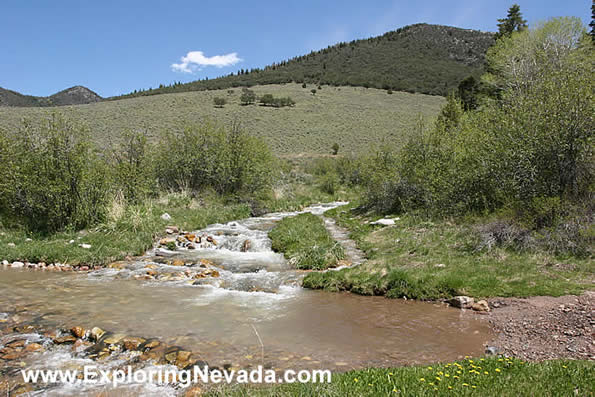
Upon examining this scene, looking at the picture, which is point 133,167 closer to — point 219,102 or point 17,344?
point 17,344

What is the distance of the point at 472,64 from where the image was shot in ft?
356

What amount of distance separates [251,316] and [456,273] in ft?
15.8

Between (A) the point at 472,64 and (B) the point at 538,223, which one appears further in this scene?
(A) the point at 472,64

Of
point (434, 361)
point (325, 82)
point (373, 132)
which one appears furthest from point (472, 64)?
point (434, 361)

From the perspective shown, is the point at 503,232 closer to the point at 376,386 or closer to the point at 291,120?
the point at 376,386

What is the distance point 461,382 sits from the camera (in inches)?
151

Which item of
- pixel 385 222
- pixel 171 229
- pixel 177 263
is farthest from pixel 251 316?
pixel 385 222

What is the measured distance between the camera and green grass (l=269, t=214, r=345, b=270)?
10523 millimetres

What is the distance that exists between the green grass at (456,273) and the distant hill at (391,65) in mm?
81334

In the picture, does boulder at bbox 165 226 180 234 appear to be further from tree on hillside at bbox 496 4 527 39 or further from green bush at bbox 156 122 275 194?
tree on hillside at bbox 496 4 527 39

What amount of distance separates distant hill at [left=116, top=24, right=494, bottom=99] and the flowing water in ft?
279

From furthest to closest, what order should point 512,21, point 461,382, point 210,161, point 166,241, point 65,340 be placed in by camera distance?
point 512,21 → point 210,161 → point 166,241 → point 65,340 → point 461,382

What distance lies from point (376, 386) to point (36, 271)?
10219 millimetres

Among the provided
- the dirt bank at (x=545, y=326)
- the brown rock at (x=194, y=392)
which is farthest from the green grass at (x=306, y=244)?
the brown rock at (x=194, y=392)
